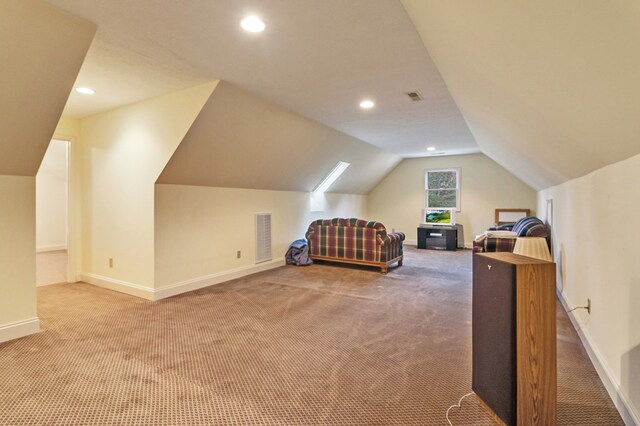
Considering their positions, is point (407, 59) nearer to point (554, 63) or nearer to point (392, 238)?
point (554, 63)

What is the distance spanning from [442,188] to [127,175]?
7.02 meters

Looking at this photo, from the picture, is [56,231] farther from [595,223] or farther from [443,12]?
[595,223]

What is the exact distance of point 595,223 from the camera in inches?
89.4

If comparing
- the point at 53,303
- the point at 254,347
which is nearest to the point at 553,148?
the point at 254,347

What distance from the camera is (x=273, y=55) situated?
2.64 meters

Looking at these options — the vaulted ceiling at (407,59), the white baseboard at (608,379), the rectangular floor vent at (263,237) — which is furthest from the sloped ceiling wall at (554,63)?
the rectangular floor vent at (263,237)

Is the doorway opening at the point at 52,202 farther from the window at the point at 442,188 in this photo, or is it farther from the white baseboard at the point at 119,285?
the window at the point at 442,188

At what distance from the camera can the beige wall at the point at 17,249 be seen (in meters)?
2.61

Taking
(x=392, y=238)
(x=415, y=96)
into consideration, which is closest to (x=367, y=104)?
(x=415, y=96)

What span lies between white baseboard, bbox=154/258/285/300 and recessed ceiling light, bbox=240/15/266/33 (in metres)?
2.95

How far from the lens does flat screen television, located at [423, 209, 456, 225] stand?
26.6ft

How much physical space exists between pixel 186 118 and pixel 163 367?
2405mm

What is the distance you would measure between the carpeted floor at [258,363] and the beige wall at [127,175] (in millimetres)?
551

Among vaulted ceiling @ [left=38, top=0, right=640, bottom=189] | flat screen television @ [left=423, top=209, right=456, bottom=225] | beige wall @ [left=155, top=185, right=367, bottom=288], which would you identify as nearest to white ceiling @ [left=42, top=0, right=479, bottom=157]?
vaulted ceiling @ [left=38, top=0, right=640, bottom=189]
